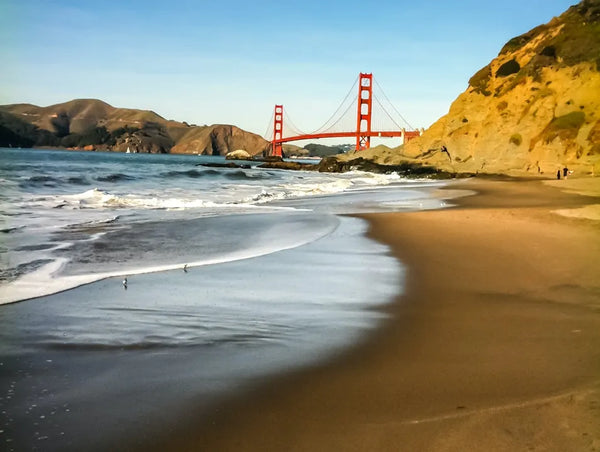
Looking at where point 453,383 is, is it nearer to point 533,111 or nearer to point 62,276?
point 62,276

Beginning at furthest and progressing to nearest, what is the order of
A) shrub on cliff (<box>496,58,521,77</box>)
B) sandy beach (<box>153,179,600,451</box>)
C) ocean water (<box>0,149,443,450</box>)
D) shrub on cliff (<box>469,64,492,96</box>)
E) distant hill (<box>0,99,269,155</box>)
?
distant hill (<box>0,99,269,155</box>)
shrub on cliff (<box>469,64,492,96</box>)
shrub on cliff (<box>496,58,521,77</box>)
ocean water (<box>0,149,443,450</box>)
sandy beach (<box>153,179,600,451</box>)

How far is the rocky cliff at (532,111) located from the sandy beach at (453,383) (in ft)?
82.1

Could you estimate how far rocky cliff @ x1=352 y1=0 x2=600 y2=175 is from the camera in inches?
1170

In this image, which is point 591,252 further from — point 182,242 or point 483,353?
point 182,242

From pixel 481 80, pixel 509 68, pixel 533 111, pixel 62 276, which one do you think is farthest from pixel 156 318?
pixel 481 80

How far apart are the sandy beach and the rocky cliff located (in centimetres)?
2503

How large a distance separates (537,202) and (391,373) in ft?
41.0

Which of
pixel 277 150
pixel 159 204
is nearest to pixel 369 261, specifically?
pixel 159 204

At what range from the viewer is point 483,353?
3.09 m

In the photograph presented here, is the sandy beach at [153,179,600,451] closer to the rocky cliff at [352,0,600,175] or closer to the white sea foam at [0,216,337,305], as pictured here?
the white sea foam at [0,216,337,305]

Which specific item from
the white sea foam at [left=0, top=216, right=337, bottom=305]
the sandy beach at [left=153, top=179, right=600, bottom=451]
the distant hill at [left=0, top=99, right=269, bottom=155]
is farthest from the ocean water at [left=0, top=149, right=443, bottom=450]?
the distant hill at [left=0, top=99, right=269, bottom=155]

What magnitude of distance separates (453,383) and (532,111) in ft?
116

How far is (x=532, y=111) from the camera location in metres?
34.1

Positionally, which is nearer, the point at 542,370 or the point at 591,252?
the point at 542,370
